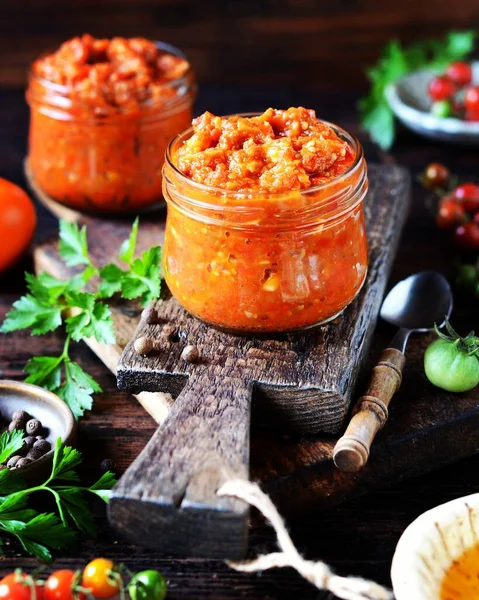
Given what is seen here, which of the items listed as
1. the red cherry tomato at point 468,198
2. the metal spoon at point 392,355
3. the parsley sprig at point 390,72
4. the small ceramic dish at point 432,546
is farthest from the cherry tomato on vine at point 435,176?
the small ceramic dish at point 432,546

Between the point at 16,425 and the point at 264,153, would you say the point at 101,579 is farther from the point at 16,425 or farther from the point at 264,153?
the point at 264,153

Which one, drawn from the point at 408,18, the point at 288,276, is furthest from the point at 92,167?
the point at 408,18

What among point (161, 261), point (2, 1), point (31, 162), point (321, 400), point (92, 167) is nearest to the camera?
point (321, 400)

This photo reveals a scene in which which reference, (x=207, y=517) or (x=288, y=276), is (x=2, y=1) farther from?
(x=207, y=517)

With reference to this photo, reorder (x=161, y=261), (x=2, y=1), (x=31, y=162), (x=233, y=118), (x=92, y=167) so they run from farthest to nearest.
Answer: (x=2, y=1) → (x=31, y=162) → (x=92, y=167) → (x=161, y=261) → (x=233, y=118)

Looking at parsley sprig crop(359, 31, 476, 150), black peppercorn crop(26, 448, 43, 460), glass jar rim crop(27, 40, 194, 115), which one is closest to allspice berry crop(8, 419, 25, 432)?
black peppercorn crop(26, 448, 43, 460)

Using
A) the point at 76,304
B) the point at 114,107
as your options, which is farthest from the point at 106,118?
the point at 76,304

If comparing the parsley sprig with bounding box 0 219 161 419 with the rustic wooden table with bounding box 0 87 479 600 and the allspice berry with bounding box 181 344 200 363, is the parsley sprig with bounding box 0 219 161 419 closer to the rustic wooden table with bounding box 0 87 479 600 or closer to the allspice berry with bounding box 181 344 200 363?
the rustic wooden table with bounding box 0 87 479 600
